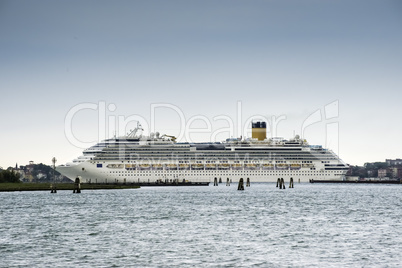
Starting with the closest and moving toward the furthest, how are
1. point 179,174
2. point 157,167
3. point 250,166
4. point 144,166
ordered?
point 144,166
point 157,167
point 179,174
point 250,166

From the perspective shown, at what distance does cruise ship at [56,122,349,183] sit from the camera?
121812 mm

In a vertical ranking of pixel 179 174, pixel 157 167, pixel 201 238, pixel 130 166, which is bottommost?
pixel 201 238

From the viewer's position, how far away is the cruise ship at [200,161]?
121812mm

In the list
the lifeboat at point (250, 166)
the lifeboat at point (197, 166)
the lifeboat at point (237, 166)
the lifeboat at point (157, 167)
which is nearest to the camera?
the lifeboat at point (157, 167)

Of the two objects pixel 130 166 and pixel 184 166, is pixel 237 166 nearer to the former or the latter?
pixel 184 166

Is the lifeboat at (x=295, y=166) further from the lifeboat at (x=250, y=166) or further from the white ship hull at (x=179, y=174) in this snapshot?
the lifeboat at (x=250, y=166)

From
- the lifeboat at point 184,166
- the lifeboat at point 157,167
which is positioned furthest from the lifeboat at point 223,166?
the lifeboat at point 157,167

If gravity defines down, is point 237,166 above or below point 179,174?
above

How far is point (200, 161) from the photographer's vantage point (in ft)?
424

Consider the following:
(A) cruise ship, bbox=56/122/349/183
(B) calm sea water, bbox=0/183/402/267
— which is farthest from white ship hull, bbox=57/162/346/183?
(B) calm sea water, bbox=0/183/402/267

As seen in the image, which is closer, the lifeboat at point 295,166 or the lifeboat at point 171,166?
the lifeboat at point 171,166

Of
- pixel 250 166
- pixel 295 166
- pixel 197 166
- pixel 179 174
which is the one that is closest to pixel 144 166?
pixel 179 174

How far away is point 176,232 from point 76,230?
17.5 feet

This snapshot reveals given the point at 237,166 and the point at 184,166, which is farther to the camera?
the point at 237,166
